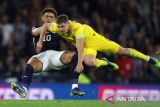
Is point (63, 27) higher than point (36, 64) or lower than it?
higher

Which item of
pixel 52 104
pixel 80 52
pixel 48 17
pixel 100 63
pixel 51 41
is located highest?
pixel 48 17

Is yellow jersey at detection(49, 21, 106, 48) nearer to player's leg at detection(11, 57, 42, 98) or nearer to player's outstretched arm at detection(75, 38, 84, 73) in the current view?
player's outstretched arm at detection(75, 38, 84, 73)

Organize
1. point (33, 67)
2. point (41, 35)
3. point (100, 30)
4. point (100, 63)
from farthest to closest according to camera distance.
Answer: point (100, 30) < point (100, 63) < point (33, 67) < point (41, 35)

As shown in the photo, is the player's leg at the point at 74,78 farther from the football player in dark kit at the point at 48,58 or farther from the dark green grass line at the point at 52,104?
the dark green grass line at the point at 52,104

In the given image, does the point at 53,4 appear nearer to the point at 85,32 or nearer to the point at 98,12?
the point at 98,12

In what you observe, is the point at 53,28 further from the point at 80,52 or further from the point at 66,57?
the point at 80,52

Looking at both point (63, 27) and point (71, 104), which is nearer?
point (71, 104)

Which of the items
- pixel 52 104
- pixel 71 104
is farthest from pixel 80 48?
pixel 52 104

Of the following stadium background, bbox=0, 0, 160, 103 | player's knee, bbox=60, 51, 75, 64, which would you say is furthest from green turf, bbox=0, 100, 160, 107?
stadium background, bbox=0, 0, 160, 103

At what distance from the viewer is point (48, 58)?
1451cm

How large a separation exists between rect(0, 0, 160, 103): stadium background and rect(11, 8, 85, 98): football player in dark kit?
459 cm

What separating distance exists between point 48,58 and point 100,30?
7192mm

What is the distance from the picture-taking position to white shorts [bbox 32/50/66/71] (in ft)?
47.3

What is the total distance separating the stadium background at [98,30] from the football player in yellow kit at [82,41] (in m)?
4.21
